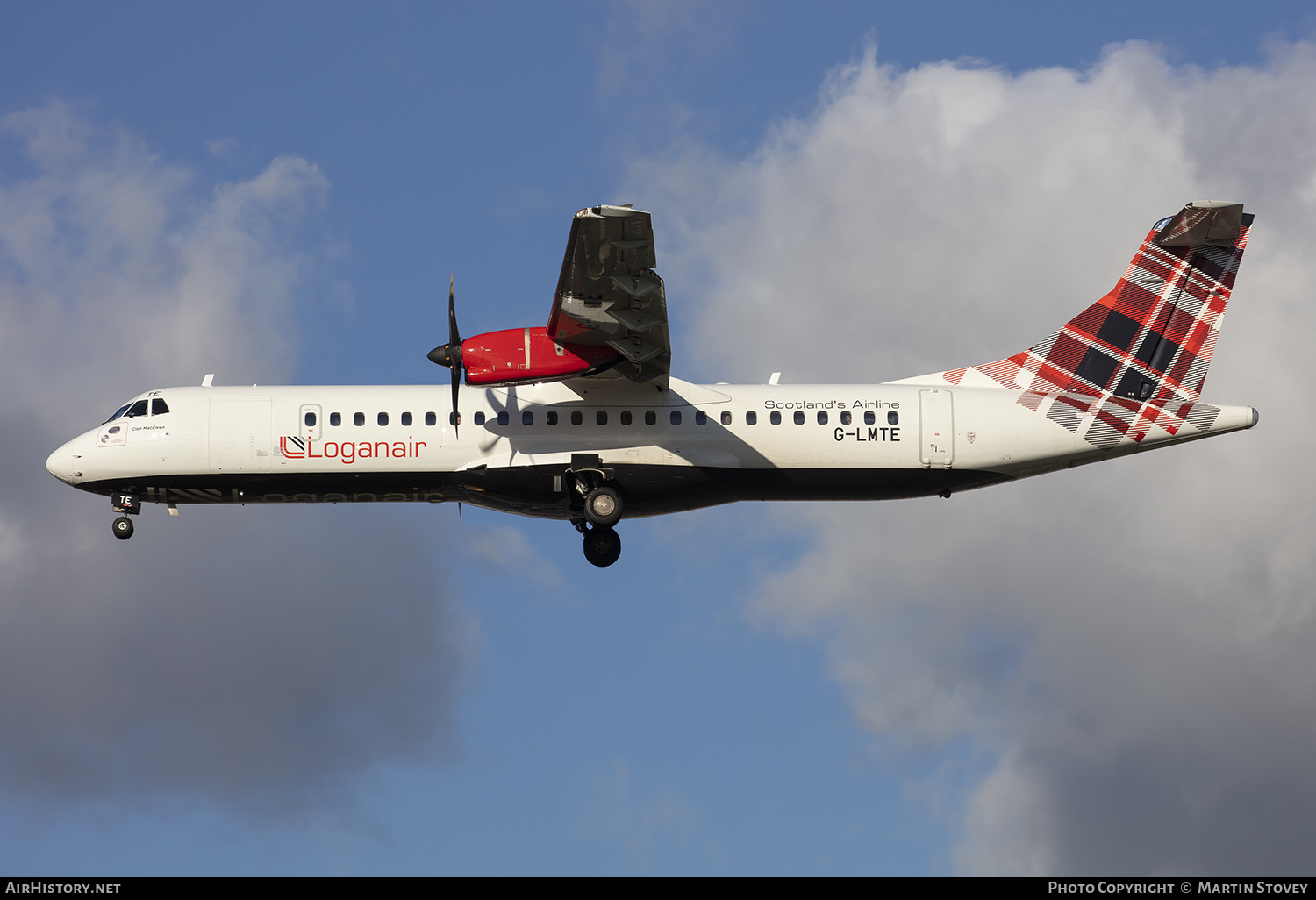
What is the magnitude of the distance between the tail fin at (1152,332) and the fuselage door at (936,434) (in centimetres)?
152

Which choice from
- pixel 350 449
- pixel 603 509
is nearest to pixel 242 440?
pixel 350 449

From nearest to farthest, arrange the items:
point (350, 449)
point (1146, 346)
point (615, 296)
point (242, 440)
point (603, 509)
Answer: point (615, 296)
point (603, 509)
point (350, 449)
point (242, 440)
point (1146, 346)

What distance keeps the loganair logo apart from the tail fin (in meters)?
11.6

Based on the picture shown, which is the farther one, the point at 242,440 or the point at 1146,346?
the point at 1146,346

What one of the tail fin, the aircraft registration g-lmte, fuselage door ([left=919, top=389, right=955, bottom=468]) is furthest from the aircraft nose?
the tail fin

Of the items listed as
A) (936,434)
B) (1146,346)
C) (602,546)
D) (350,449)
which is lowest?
(602,546)

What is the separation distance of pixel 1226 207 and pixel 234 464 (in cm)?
2086

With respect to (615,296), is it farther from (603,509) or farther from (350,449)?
(350,449)

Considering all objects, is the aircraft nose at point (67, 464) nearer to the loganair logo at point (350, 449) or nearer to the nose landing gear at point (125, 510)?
the nose landing gear at point (125, 510)

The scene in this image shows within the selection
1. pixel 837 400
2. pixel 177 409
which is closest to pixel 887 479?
pixel 837 400

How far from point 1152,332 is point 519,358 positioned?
13.7 meters

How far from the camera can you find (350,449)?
95.6ft

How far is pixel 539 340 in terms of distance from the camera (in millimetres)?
27438
